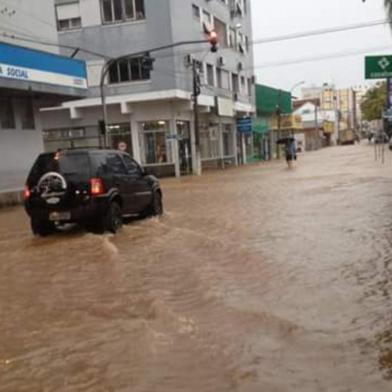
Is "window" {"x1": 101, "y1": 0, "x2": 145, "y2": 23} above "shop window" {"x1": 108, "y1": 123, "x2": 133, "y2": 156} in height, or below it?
above

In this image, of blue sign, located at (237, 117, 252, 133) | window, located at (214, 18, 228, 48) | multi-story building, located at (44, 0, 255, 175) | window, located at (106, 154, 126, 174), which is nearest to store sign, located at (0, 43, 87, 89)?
window, located at (106, 154, 126, 174)

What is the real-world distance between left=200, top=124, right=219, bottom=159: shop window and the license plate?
33.8m

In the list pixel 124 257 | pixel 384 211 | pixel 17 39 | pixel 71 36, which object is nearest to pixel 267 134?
pixel 71 36

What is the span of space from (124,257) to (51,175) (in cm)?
275

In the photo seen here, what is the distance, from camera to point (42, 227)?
13.5 metres

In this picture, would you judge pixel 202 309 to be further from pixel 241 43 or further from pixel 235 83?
pixel 241 43

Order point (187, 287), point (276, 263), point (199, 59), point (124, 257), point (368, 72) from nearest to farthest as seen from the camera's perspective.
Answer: point (187, 287) < point (276, 263) < point (124, 257) < point (368, 72) < point (199, 59)

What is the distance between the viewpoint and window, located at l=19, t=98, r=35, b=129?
2592cm

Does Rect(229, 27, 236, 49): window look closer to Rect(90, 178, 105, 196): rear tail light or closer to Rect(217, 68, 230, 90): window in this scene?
Rect(217, 68, 230, 90): window

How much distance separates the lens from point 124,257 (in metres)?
10.8

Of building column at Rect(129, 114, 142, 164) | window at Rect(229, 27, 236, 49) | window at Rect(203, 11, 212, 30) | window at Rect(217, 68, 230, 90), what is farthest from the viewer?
window at Rect(229, 27, 236, 49)

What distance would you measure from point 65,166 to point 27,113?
47.1 feet

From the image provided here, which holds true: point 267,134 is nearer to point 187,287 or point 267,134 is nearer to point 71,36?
point 71,36

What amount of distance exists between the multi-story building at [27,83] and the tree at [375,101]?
236 ft
